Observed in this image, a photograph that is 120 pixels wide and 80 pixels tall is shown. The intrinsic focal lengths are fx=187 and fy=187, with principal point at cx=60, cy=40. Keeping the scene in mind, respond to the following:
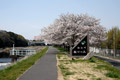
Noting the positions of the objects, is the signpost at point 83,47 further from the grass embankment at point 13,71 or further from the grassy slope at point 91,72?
the grass embankment at point 13,71

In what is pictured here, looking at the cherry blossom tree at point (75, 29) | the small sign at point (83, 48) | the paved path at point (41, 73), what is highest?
the cherry blossom tree at point (75, 29)

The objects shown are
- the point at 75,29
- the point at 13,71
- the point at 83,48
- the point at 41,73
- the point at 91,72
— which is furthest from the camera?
the point at 75,29

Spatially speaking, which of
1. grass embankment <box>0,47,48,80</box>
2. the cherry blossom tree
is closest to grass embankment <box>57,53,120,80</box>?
grass embankment <box>0,47,48,80</box>

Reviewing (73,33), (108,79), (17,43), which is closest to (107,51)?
(73,33)

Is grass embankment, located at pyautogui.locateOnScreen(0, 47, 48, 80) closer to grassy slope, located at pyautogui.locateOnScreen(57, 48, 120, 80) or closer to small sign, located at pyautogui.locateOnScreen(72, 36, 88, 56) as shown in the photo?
Answer: grassy slope, located at pyautogui.locateOnScreen(57, 48, 120, 80)

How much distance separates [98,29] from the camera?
34.2 meters

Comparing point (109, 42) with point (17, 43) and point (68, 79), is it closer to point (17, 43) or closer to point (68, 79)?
point (68, 79)

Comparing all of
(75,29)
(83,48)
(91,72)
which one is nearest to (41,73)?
(91,72)

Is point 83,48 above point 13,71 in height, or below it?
above

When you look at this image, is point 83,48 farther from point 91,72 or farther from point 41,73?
point 41,73

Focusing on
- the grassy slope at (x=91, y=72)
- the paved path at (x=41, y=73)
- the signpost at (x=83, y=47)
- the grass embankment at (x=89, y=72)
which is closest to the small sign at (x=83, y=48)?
the signpost at (x=83, y=47)

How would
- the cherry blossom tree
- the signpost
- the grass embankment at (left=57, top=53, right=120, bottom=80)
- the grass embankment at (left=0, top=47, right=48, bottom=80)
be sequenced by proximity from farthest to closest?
the cherry blossom tree, the signpost, the grass embankment at (left=0, top=47, right=48, bottom=80), the grass embankment at (left=57, top=53, right=120, bottom=80)

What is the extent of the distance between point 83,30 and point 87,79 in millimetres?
24787

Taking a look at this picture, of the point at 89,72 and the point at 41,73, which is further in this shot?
the point at 89,72
